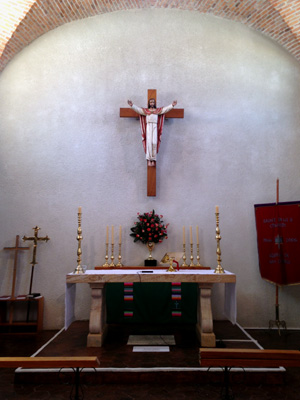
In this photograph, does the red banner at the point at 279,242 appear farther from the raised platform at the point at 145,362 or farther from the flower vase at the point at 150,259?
the flower vase at the point at 150,259

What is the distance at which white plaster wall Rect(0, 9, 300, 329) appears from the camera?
5.73 m

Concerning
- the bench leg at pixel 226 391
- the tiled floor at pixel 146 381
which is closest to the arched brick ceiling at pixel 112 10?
the tiled floor at pixel 146 381

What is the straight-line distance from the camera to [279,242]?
210 inches

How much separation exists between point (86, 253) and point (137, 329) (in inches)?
64.0

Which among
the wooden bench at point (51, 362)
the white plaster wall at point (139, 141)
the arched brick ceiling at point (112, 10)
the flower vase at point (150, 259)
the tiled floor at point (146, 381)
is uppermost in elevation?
the arched brick ceiling at point (112, 10)

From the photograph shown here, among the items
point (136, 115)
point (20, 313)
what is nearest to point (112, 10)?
point (136, 115)

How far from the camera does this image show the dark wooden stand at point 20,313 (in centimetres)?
521

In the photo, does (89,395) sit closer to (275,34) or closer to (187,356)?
(187,356)

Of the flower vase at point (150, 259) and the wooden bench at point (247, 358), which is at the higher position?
the flower vase at point (150, 259)

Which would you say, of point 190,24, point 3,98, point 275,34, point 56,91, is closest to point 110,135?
point 56,91

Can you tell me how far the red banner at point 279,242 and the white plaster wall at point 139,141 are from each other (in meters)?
0.29

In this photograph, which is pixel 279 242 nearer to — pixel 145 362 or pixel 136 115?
pixel 145 362

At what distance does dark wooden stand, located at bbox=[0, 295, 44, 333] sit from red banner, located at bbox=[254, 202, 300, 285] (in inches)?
153

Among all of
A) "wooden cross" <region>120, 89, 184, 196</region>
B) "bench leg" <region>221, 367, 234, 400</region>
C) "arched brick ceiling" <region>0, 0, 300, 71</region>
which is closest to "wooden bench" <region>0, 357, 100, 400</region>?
"bench leg" <region>221, 367, 234, 400</region>
